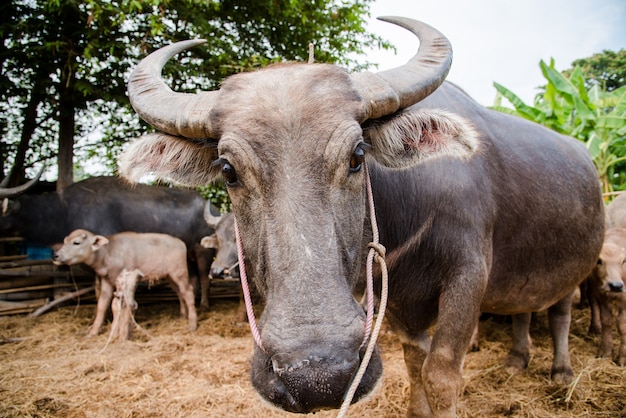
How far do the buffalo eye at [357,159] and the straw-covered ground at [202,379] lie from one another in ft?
5.17

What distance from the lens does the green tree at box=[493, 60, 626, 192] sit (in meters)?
8.03

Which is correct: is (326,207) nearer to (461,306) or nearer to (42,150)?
(461,306)

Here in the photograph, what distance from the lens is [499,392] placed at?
3701 mm

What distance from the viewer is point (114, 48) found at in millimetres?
6484

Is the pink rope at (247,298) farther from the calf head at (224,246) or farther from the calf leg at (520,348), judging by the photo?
the calf head at (224,246)

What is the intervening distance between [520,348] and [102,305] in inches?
221

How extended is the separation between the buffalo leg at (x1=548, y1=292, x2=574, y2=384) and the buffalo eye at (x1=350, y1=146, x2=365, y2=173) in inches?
138

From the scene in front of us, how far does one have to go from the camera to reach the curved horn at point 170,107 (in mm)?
1845

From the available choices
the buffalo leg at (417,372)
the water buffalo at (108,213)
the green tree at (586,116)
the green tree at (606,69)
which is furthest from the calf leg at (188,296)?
the green tree at (606,69)

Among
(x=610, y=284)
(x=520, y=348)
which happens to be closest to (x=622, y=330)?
(x=610, y=284)

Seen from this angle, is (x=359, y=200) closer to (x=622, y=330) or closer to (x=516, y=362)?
(x=516, y=362)

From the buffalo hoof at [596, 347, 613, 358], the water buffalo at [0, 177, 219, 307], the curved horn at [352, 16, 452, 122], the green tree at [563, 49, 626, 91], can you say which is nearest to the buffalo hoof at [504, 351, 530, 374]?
the buffalo hoof at [596, 347, 613, 358]

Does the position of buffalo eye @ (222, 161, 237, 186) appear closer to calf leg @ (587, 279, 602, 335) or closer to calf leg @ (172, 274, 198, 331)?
calf leg @ (172, 274, 198, 331)

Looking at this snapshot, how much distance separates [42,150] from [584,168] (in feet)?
34.4
